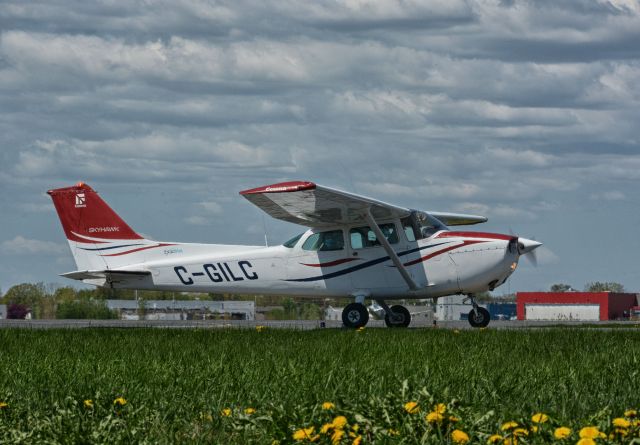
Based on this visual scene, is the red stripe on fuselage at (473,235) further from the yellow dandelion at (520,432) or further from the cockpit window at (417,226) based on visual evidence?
the yellow dandelion at (520,432)

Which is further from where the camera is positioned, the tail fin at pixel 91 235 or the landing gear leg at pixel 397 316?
the tail fin at pixel 91 235

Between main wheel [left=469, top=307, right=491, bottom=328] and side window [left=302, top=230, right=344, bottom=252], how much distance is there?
345cm

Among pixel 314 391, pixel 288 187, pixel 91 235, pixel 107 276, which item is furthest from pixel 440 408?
pixel 91 235

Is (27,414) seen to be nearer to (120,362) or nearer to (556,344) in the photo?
(120,362)

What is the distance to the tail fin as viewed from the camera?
86.9 ft

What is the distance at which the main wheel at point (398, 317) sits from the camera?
80.6ft

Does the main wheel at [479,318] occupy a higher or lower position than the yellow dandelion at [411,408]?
higher

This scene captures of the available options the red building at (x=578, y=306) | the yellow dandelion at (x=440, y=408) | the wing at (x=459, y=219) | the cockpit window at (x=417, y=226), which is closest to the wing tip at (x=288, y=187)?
the cockpit window at (x=417, y=226)

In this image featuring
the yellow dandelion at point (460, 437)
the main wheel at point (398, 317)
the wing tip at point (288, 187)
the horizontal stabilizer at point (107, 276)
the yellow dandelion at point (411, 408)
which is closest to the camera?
the yellow dandelion at point (460, 437)

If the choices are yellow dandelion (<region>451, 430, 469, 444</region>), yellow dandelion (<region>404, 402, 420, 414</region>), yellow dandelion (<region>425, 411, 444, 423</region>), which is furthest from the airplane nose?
→ yellow dandelion (<region>451, 430, 469, 444</region>)

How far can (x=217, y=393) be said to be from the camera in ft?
25.1

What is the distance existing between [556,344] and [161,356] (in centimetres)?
502

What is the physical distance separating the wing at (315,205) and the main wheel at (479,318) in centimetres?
290

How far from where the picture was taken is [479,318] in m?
24.2
